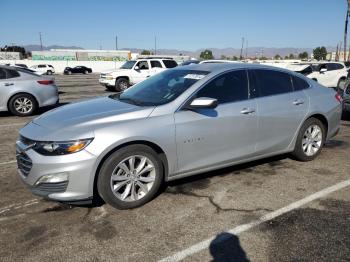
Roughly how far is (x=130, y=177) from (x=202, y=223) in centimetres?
92

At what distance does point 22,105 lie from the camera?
10.4 metres

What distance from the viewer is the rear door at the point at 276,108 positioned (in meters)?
5.09

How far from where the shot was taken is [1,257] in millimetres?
3256

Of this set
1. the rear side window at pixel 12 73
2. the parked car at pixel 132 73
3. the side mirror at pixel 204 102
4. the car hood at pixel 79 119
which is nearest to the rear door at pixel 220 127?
the side mirror at pixel 204 102

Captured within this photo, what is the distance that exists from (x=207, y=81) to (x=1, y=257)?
2.91 meters

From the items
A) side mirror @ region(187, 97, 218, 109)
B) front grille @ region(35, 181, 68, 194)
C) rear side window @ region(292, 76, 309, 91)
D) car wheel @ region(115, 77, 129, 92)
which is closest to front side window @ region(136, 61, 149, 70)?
car wheel @ region(115, 77, 129, 92)

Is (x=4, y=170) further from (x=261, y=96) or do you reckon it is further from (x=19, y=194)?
(x=261, y=96)

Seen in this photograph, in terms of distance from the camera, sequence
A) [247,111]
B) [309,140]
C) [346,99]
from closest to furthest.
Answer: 1. [247,111]
2. [309,140]
3. [346,99]

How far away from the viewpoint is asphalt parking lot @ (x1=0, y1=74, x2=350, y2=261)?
3.30 m

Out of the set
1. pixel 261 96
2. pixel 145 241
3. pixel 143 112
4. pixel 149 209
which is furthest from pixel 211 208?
pixel 261 96

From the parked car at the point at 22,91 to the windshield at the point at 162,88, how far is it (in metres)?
5.97

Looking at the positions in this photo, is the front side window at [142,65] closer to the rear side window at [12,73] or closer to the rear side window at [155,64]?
the rear side window at [155,64]

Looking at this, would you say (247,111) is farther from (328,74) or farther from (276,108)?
(328,74)

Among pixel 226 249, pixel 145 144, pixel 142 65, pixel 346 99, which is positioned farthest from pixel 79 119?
pixel 142 65
